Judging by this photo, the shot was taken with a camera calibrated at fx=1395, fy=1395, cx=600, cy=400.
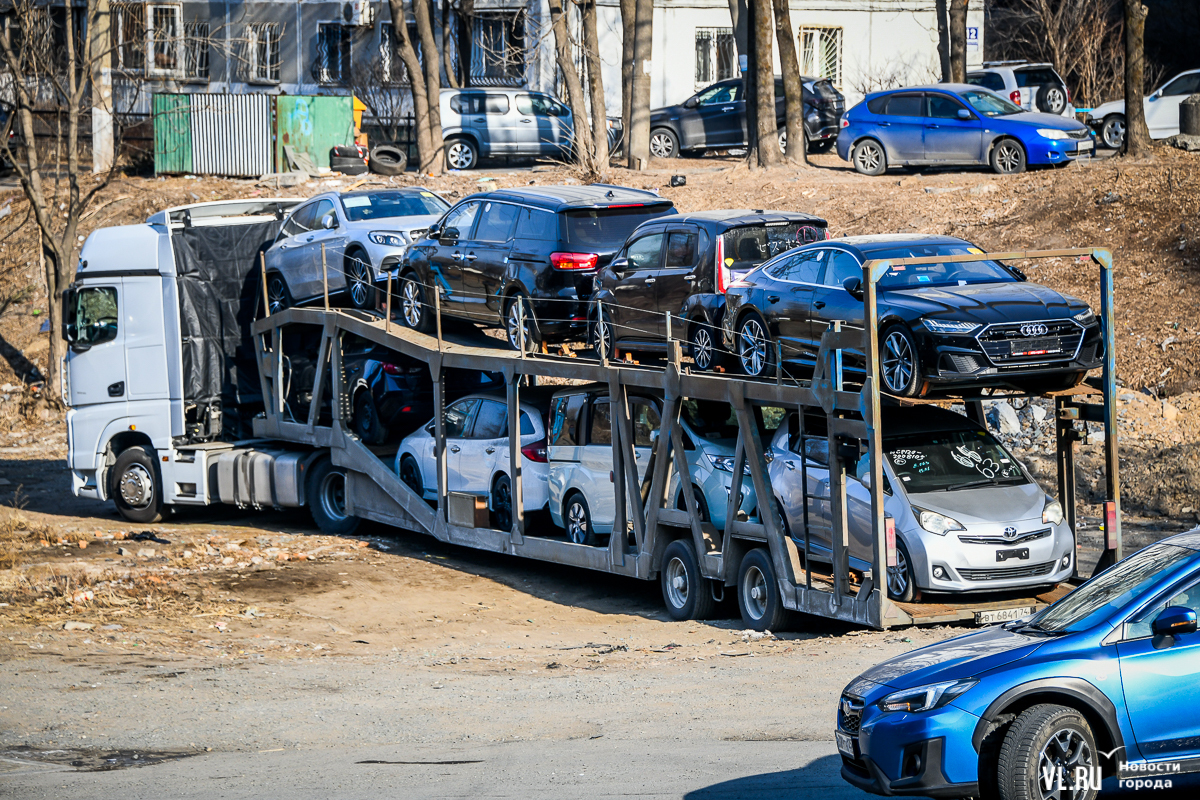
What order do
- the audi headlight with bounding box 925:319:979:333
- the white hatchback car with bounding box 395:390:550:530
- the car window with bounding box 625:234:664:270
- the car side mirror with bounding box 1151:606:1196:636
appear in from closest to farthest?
the car side mirror with bounding box 1151:606:1196:636 < the audi headlight with bounding box 925:319:979:333 < the car window with bounding box 625:234:664:270 < the white hatchback car with bounding box 395:390:550:530

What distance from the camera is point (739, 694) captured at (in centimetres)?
994

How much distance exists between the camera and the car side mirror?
6242mm

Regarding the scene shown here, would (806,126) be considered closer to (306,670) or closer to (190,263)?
(190,263)

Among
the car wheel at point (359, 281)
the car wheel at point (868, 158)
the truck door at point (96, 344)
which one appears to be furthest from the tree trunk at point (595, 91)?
the truck door at point (96, 344)

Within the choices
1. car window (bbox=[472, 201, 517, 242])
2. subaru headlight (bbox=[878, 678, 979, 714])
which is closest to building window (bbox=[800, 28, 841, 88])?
car window (bbox=[472, 201, 517, 242])

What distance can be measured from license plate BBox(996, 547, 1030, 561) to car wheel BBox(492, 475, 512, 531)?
6314 millimetres

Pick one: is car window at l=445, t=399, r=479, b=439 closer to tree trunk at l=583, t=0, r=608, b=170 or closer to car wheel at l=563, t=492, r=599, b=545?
Answer: car wheel at l=563, t=492, r=599, b=545

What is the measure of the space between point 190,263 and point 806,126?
15.8 m

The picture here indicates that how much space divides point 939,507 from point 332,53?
33.2 m

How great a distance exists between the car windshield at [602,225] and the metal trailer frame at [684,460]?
4.52ft

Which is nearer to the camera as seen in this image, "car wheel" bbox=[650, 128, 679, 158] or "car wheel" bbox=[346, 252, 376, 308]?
"car wheel" bbox=[346, 252, 376, 308]

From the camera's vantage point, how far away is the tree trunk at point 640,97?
95.6 feet

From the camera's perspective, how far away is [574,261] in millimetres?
15141

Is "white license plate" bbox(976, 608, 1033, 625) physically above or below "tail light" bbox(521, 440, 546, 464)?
below
